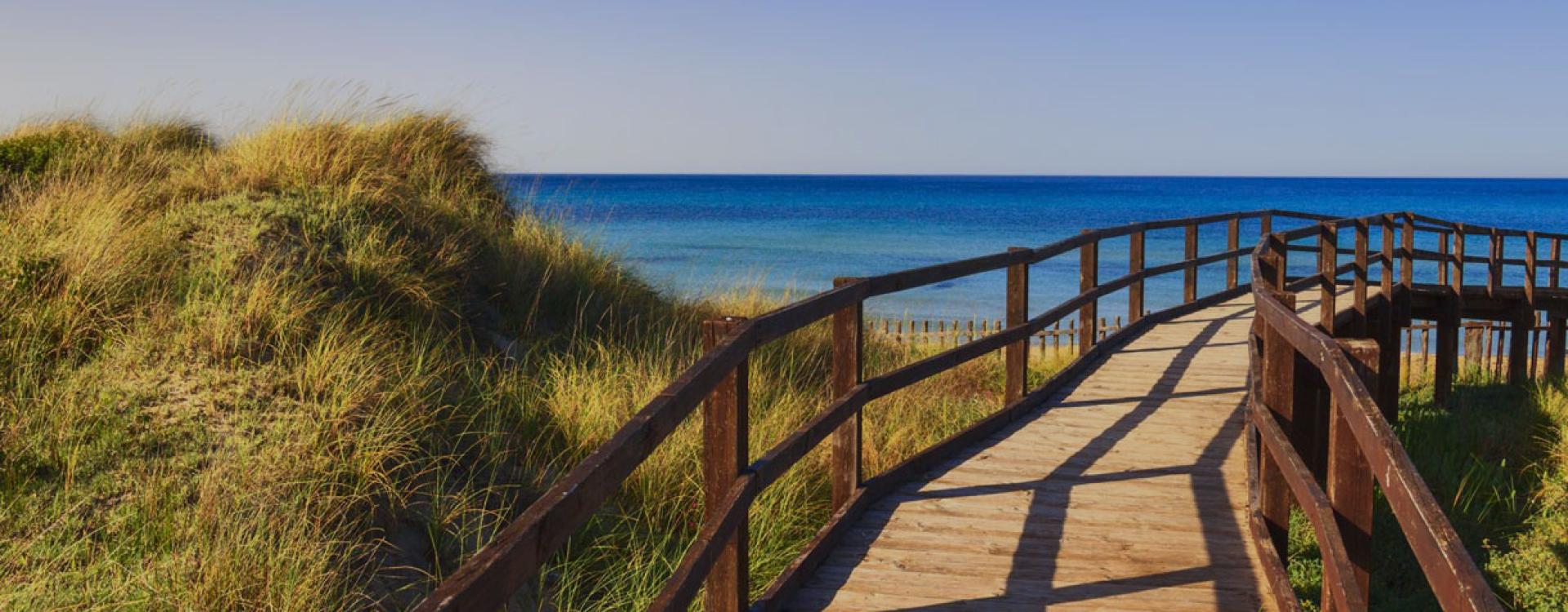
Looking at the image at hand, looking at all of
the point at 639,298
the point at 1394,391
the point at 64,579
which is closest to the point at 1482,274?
the point at 1394,391

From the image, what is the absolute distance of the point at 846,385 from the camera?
5.24 m

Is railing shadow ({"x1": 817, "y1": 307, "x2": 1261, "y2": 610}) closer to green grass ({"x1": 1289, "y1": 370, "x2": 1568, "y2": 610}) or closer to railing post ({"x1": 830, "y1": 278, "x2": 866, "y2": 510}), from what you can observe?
railing post ({"x1": 830, "y1": 278, "x2": 866, "y2": 510})

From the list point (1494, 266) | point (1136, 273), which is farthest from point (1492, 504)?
point (1494, 266)

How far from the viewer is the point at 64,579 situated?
13.8ft

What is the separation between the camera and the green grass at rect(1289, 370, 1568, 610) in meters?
6.41

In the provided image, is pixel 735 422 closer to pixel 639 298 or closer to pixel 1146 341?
pixel 639 298

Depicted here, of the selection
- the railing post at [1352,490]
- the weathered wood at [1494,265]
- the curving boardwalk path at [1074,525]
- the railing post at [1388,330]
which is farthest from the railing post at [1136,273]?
the weathered wood at [1494,265]

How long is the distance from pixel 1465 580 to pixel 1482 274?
50.5 metres

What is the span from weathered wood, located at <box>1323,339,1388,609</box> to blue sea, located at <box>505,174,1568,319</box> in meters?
8.20

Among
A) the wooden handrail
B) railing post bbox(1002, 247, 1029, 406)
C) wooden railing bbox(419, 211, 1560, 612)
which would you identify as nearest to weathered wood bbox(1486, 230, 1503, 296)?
wooden railing bbox(419, 211, 1560, 612)

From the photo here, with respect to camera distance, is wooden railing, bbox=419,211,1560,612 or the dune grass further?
the dune grass

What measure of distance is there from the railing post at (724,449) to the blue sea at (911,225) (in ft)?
24.7

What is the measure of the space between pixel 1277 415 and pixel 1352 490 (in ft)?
4.23

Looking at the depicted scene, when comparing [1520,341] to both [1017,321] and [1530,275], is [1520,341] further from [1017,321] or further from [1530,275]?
[1017,321]
